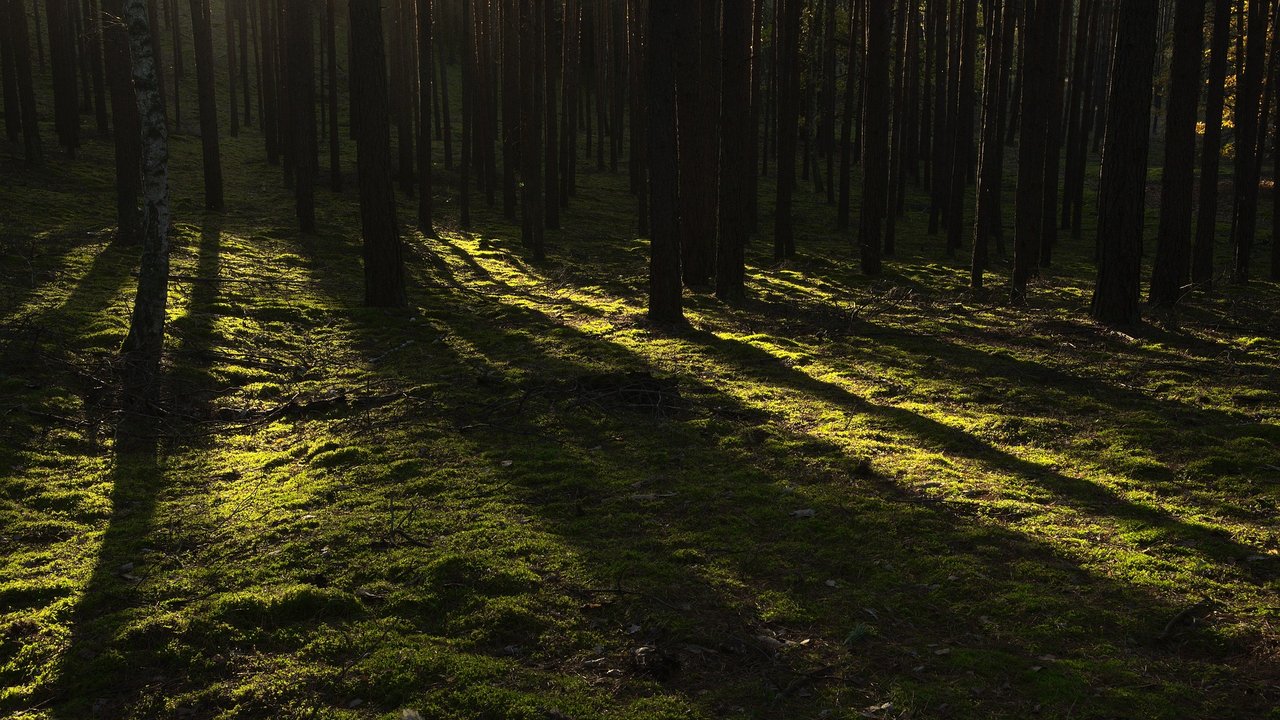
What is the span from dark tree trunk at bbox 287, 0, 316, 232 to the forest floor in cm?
→ 838

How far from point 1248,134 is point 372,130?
53.0 feet

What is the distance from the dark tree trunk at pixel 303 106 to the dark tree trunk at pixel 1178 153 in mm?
17857

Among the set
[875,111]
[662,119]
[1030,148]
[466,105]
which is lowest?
[1030,148]

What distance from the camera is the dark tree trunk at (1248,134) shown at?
52.3ft

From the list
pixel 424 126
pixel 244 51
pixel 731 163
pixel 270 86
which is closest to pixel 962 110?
pixel 731 163

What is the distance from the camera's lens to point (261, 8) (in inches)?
1259

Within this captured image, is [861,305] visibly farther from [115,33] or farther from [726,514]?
[115,33]

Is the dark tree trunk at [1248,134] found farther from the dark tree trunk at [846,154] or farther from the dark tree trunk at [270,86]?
the dark tree trunk at [270,86]

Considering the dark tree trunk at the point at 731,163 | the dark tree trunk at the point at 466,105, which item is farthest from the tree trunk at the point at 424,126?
the dark tree trunk at the point at 731,163

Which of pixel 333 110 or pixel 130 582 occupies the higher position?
pixel 333 110

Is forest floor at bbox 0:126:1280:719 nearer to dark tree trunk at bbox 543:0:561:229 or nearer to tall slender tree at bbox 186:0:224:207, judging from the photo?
tall slender tree at bbox 186:0:224:207

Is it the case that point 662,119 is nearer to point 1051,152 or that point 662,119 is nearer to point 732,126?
point 732,126

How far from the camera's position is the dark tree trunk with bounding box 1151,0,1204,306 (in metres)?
13.2

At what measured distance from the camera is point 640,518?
20.8 feet
